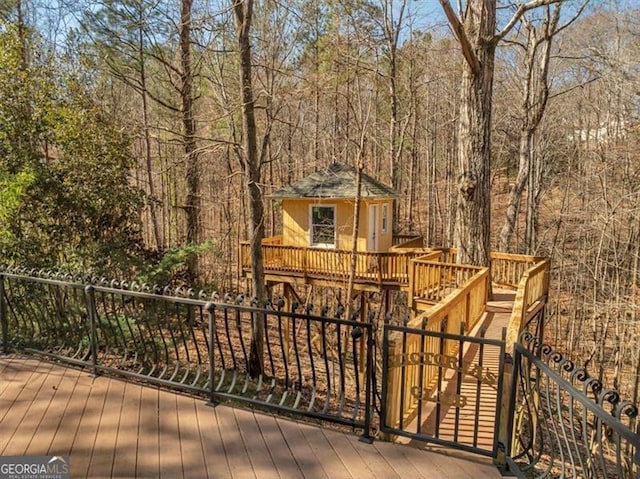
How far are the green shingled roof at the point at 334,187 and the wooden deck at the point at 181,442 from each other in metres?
9.56

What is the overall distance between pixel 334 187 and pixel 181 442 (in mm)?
10841

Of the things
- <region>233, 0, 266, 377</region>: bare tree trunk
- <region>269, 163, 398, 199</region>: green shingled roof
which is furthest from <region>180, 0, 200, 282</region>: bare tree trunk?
<region>233, 0, 266, 377</region>: bare tree trunk

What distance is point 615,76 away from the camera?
12531mm

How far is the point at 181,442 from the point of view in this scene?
3.19 m

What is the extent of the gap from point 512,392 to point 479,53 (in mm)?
7033

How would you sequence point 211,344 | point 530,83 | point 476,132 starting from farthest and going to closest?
1. point 530,83
2. point 476,132
3. point 211,344

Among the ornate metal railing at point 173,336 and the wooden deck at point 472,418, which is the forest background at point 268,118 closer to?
the ornate metal railing at point 173,336

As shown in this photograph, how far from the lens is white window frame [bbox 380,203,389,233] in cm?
1406

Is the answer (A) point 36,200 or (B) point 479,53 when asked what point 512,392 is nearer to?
(B) point 479,53

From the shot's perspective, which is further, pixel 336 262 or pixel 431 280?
pixel 336 262

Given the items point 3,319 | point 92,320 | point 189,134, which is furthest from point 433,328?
point 189,134

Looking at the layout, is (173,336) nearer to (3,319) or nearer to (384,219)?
(3,319)

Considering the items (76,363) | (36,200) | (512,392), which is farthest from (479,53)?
(36,200)

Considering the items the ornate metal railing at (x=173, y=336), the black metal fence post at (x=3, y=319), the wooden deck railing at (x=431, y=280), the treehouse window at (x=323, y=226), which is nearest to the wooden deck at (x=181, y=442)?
the ornate metal railing at (x=173, y=336)
